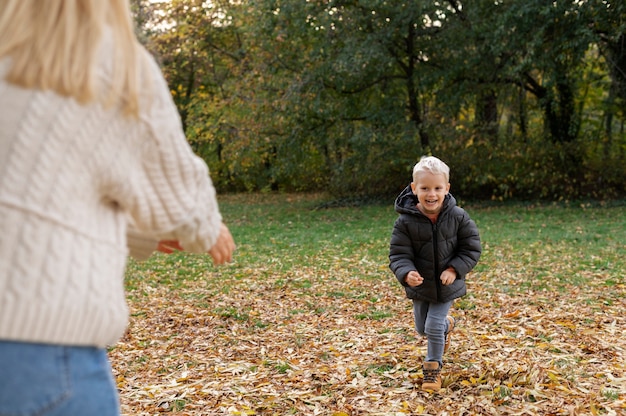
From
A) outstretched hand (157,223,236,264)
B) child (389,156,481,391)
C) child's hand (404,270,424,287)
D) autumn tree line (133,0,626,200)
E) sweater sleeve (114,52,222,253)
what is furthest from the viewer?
autumn tree line (133,0,626,200)

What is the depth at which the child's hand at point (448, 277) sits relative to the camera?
4402 millimetres

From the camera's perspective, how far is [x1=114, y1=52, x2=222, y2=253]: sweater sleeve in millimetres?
1441

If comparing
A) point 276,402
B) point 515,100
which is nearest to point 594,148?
point 515,100

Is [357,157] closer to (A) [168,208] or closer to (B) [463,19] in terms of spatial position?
(B) [463,19]

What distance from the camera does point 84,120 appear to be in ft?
4.41

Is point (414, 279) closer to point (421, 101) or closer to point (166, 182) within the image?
point (166, 182)

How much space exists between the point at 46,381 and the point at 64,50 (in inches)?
24.9

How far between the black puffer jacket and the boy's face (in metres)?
0.09

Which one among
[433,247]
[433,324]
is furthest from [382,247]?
[433,247]

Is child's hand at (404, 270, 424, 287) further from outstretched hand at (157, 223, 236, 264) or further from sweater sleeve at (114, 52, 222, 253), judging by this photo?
sweater sleeve at (114, 52, 222, 253)

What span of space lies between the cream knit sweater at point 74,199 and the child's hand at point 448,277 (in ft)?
10.3

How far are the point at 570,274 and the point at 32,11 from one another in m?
8.57

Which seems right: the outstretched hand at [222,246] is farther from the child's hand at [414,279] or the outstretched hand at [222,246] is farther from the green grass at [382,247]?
the green grass at [382,247]

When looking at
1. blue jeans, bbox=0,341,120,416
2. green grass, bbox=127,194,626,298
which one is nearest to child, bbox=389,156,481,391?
green grass, bbox=127,194,626,298
